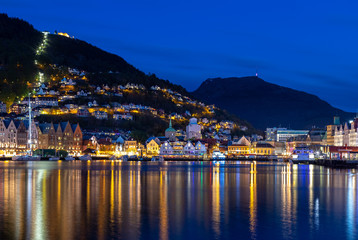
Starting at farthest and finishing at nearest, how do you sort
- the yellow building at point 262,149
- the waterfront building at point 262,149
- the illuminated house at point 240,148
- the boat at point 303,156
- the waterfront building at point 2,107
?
the waterfront building at point 2,107, the yellow building at point 262,149, the waterfront building at point 262,149, the illuminated house at point 240,148, the boat at point 303,156

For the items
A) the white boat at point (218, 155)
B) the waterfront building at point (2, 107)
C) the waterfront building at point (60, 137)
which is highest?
the waterfront building at point (2, 107)

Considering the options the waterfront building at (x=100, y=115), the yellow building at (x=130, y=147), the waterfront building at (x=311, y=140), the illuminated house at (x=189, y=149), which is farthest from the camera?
the waterfront building at (x=100, y=115)

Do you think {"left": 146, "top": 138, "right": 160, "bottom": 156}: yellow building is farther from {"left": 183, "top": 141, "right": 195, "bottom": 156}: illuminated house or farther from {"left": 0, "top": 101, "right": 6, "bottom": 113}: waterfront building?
{"left": 0, "top": 101, "right": 6, "bottom": 113}: waterfront building

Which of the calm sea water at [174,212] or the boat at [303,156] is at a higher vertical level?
the calm sea water at [174,212]

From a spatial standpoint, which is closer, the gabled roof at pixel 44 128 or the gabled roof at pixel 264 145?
the gabled roof at pixel 44 128

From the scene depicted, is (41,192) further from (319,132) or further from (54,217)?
(319,132)

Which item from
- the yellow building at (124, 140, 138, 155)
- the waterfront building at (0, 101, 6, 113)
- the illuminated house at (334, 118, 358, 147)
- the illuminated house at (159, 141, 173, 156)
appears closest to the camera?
the illuminated house at (334, 118, 358, 147)

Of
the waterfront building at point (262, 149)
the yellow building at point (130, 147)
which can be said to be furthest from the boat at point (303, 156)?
the yellow building at point (130, 147)

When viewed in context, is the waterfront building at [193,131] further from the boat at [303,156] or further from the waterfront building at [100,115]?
the boat at [303,156]

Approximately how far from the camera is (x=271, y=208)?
29.7 m

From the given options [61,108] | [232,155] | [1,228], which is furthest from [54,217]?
[61,108]

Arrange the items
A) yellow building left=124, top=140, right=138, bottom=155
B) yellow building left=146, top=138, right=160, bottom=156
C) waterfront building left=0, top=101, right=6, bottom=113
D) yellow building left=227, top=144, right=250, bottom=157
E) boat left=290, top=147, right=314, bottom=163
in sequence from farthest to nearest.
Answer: waterfront building left=0, top=101, right=6, bottom=113 → yellow building left=227, top=144, right=250, bottom=157 → yellow building left=146, top=138, right=160, bottom=156 → yellow building left=124, top=140, right=138, bottom=155 → boat left=290, top=147, right=314, bottom=163

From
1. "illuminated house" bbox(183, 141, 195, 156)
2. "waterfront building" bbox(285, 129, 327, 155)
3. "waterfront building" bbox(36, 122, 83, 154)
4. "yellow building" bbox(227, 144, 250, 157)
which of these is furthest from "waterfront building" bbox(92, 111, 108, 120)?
"waterfront building" bbox(285, 129, 327, 155)

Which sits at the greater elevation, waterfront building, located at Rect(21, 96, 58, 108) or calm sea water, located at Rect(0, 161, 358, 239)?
waterfront building, located at Rect(21, 96, 58, 108)
